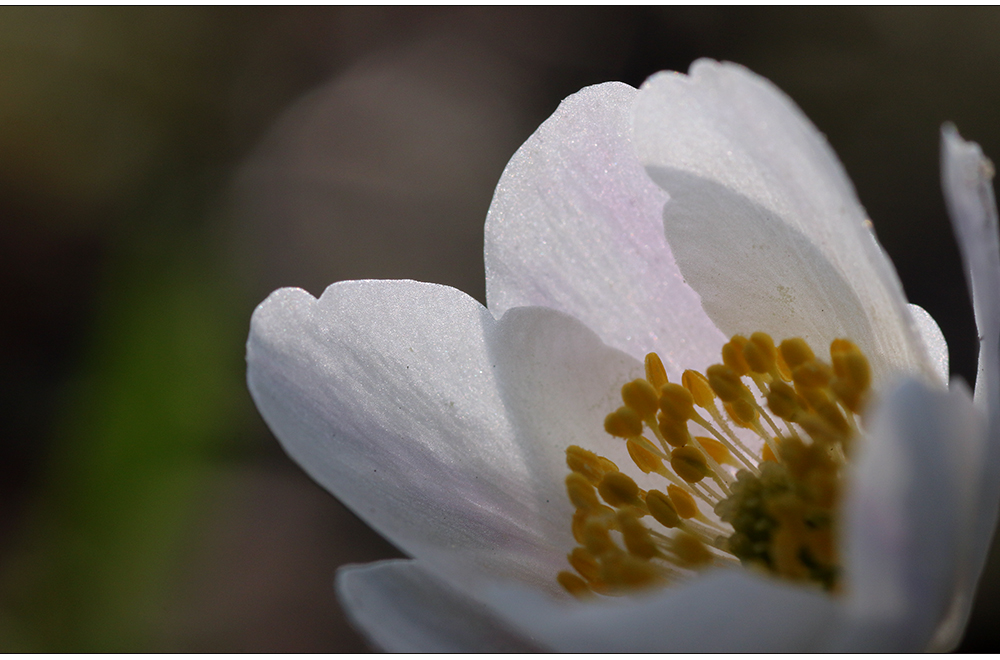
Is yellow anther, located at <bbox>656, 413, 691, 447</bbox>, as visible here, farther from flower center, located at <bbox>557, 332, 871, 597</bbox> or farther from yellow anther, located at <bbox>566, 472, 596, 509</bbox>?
yellow anther, located at <bbox>566, 472, 596, 509</bbox>

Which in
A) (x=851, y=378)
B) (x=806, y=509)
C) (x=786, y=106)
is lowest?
(x=806, y=509)

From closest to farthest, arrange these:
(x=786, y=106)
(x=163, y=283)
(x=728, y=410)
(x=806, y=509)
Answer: (x=786, y=106) < (x=806, y=509) < (x=728, y=410) < (x=163, y=283)

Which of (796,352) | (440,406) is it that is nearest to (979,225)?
(796,352)

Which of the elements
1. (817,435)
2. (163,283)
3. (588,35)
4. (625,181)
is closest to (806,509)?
(817,435)

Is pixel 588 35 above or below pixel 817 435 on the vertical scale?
above

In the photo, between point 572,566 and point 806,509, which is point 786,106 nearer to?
point 806,509

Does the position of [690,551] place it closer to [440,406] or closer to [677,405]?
[677,405]

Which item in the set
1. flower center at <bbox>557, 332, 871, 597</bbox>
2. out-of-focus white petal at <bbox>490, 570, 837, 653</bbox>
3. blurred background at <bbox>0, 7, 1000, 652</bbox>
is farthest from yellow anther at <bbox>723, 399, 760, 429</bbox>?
blurred background at <bbox>0, 7, 1000, 652</bbox>
